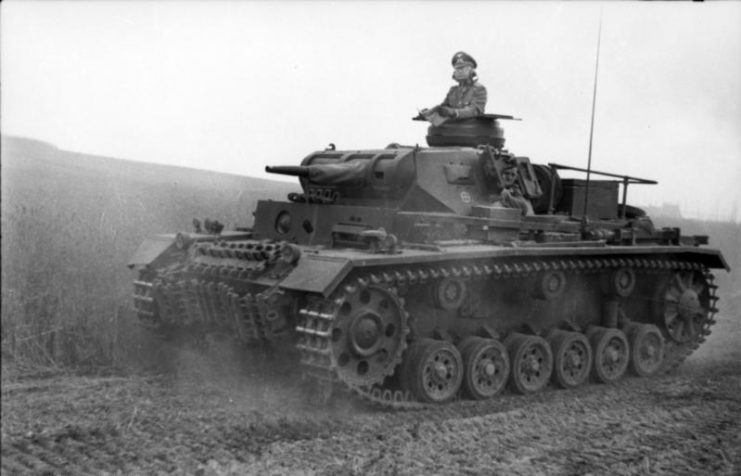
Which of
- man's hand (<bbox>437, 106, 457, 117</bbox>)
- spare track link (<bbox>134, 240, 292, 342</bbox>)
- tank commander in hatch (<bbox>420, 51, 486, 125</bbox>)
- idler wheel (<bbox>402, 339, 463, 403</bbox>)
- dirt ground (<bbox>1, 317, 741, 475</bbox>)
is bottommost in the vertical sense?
dirt ground (<bbox>1, 317, 741, 475</bbox>)

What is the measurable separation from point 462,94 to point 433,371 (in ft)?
15.6

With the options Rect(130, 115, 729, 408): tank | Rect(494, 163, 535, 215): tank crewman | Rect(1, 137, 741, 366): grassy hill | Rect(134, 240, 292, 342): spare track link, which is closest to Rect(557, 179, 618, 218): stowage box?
Rect(130, 115, 729, 408): tank

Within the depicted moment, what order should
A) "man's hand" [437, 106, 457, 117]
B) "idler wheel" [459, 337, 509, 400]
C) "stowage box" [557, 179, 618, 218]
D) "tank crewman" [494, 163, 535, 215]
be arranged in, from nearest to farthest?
"idler wheel" [459, 337, 509, 400] → "tank crewman" [494, 163, 535, 215] → "man's hand" [437, 106, 457, 117] → "stowage box" [557, 179, 618, 218]

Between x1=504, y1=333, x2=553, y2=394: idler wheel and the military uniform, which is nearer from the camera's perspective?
x1=504, y1=333, x2=553, y2=394: idler wheel

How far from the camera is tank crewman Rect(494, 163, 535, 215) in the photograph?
11.2 metres

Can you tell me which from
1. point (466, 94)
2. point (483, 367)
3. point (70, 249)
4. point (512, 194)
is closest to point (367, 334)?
point (483, 367)

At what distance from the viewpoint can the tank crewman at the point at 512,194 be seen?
11.2m

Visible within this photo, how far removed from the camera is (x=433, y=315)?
10.4m

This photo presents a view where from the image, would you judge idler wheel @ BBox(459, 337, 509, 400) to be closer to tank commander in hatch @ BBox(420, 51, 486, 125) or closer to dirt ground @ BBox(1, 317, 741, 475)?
dirt ground @ BBox(1, 317, 741, 475)

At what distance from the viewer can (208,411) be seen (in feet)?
28.8

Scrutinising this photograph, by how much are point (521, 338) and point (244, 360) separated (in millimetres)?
3548

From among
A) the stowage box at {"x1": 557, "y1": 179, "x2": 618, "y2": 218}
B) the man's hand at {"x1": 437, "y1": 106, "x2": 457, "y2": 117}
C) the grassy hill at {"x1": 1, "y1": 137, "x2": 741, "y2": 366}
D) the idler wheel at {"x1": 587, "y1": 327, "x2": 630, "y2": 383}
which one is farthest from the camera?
the stowage box at {"x1": 557, "y1": 179, "x2": 618, "y2": 218}

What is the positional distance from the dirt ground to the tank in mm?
547

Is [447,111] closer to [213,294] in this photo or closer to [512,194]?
[512,194]
